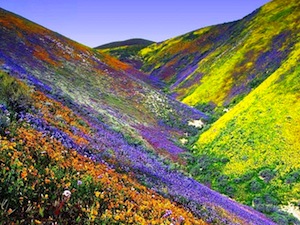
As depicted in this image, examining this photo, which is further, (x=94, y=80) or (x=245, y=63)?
(x=245, y=63)

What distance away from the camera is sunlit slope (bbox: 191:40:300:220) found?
2191 centimetres

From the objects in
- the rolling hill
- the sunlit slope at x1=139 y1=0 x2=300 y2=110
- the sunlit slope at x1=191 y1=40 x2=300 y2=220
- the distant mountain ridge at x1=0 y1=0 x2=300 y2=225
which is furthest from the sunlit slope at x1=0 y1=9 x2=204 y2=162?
the sunlit slope at x1=139 y1=0 x2=300 y2=110

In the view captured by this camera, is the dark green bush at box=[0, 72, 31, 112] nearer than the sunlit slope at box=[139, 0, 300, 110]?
Yes

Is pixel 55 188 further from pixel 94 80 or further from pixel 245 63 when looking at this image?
pixel 245 63

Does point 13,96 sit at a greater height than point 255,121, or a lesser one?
lesser

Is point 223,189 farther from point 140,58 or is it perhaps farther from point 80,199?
point 140,58

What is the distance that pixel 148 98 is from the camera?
44.8 metres

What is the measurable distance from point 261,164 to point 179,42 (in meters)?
110

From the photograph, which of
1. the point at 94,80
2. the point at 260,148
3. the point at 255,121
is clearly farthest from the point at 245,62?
the point at 260,148

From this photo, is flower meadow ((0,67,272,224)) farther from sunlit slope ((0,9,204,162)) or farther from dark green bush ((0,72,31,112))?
sunlit slope ((0,9,204,162))

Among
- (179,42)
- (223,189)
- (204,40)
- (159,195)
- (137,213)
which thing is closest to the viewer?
(137,213)

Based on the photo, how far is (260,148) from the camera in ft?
86.8

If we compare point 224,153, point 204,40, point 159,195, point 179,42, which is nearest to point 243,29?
point 204,40

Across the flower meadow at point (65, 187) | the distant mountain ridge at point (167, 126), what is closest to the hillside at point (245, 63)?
the distant mountain ridge at point (167, 126)
